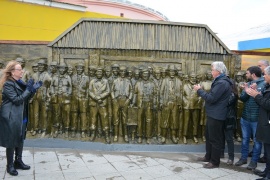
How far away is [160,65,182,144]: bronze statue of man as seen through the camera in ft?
23.2

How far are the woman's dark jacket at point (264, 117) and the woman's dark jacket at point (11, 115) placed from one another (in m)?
3.85

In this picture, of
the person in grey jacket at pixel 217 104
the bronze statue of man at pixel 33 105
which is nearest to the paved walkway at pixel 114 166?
the person in grey jacket at pixel 217 104

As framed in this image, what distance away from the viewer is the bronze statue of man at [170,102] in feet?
23.2

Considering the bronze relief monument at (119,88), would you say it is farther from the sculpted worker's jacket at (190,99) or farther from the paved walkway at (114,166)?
the paved walkway at (114,166)

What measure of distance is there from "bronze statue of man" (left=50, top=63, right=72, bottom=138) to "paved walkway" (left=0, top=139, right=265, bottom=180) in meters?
0.69

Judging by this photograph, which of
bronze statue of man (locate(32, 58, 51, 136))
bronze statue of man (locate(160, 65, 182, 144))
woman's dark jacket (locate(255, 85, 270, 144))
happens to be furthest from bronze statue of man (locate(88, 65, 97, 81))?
woman's dark jacket (locate(255, 85, 270, 144))

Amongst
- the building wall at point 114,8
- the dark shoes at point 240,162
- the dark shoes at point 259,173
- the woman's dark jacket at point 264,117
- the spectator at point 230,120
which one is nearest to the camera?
the woman's dark jacket at point 264,117

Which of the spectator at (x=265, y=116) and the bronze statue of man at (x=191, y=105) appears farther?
the bronze statue of man at (x=191, y=105)

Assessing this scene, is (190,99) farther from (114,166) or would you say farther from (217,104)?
(114,166)

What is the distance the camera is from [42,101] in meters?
7.01

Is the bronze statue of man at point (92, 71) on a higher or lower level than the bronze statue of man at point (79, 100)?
higher

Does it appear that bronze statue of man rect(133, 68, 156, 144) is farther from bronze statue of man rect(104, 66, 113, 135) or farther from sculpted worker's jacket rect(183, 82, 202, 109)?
sculpted worker's jacket rect(183, 82, 202, 109)

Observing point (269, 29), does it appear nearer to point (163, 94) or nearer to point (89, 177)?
point (163, 94)

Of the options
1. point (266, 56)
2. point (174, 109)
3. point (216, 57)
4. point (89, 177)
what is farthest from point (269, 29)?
point (89, 177)
